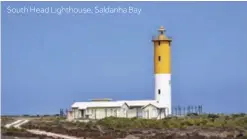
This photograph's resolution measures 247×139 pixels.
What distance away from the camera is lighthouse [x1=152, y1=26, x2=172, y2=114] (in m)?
53.4

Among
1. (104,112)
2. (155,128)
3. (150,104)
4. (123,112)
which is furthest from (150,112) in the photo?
(155,128)

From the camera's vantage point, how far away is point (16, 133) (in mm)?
35312

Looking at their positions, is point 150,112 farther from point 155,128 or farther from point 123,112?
point 155,128

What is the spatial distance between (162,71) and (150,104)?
281 cm

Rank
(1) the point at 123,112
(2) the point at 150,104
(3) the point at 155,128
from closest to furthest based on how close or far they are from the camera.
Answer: (3) the point at 155,128 → (1) the point at 123,112 → (2) the point at 150,104

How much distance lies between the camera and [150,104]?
52.2m

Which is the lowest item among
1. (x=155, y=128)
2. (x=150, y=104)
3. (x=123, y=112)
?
Answer: (x=155, y=128)

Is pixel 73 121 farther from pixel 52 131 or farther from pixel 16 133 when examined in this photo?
pixel 16 133

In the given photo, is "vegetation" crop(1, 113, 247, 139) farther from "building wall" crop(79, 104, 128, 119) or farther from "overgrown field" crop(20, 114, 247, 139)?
"building wall" crop(79, 104, 128, 119)

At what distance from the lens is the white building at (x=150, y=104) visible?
169 feet

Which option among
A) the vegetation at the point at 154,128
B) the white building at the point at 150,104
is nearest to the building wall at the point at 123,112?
the white building at the point at 150,104

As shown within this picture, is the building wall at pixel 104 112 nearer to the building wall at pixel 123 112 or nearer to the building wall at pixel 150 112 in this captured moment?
the building wall at pixel 123 112

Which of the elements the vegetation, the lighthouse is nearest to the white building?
the lighthouse

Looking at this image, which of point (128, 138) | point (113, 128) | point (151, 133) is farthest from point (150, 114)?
point (128, 138)
